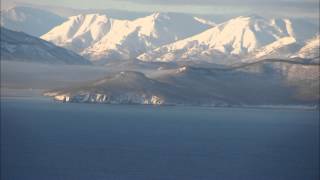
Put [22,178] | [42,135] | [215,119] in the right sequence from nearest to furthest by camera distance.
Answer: [22,178] < [42,135] < [215,119]

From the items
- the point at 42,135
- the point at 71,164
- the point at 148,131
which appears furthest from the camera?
the point at 148,131

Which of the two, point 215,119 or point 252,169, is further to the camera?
point 215,119

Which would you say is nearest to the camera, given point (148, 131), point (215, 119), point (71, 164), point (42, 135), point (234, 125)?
point (71, 164)

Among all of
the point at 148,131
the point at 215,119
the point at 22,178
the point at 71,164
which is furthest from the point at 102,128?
the point at 22,178

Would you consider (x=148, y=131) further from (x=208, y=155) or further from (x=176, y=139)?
(x=208, y=155)

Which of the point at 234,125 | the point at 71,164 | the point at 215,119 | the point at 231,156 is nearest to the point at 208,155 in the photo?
the point at 231,156

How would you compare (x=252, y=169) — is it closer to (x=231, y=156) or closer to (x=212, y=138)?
(x=231, y=156)
